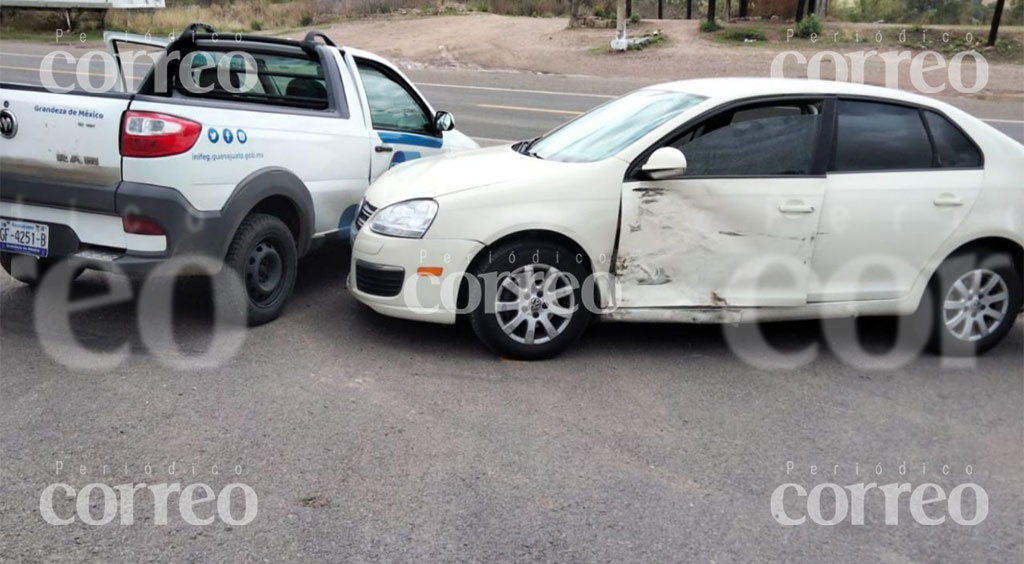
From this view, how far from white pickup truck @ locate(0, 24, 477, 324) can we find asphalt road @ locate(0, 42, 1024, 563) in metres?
0.56

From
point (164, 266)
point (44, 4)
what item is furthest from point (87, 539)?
point (44, 4)

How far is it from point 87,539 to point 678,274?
333 centimetres

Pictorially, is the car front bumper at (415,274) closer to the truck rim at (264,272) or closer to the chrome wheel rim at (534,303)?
the chrome wheel rim at (534,303)

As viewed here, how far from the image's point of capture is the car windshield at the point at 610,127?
5.64 metres

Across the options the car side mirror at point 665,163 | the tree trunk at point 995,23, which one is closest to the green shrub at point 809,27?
the tree trunk at point 995,23

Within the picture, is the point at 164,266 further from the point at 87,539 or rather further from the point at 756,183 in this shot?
the point at 756,183

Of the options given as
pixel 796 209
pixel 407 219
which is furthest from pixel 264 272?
pixel 796 209

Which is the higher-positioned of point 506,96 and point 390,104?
point 390,104

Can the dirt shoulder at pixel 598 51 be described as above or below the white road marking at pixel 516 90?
below

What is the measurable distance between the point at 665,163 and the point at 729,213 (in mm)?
519

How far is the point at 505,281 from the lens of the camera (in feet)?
17.3

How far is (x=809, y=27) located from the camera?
27031mm

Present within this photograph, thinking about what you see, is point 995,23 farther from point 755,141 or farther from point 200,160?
point 200,160

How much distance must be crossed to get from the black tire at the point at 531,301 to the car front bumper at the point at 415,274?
12cm
